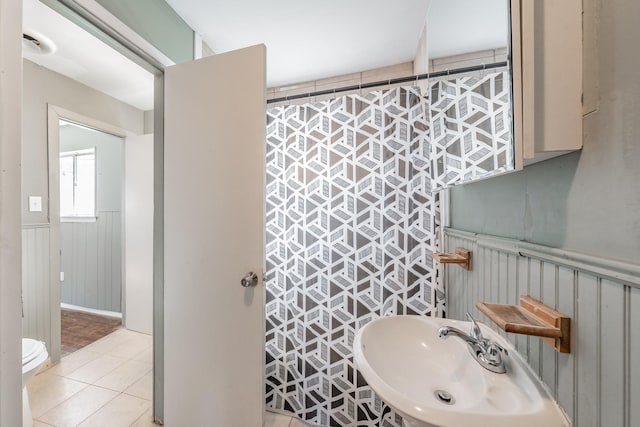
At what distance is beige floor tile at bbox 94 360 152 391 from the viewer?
66.8 inches

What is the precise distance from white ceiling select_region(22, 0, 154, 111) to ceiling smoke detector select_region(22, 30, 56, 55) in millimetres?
20

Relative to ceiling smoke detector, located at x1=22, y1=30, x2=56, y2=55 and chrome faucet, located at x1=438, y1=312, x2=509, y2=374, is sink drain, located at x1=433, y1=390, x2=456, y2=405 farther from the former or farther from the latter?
ceiling smoke detector, located at x1=22, y1=30, x2=56, y2=55

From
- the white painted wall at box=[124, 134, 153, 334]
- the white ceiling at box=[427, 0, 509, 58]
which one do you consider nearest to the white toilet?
the white painted wall at box=[124, 134, 153, 334]

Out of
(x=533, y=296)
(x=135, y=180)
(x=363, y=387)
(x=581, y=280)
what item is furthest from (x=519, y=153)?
(x=135, y=180)

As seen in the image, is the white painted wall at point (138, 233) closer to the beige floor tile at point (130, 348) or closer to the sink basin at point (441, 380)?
the beige floor tile at point (130, 348)

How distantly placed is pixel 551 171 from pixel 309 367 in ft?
5.00

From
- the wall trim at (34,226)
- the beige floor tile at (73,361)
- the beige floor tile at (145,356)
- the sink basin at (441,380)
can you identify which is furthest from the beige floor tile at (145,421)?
the wall trim at (34,226)

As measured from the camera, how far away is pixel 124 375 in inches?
71.0

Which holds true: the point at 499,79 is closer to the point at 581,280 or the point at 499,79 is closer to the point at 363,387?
the point at 581,280

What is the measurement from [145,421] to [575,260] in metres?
2.15

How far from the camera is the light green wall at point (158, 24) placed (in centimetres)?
106

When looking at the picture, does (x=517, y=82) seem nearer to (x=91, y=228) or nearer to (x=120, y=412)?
(x=120, y=412)

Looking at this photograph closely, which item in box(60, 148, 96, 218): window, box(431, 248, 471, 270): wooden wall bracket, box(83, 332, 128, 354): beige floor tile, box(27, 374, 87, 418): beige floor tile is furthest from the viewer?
box(60, 148, 96, 218): window

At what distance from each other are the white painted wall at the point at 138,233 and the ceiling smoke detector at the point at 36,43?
2.78 ft
